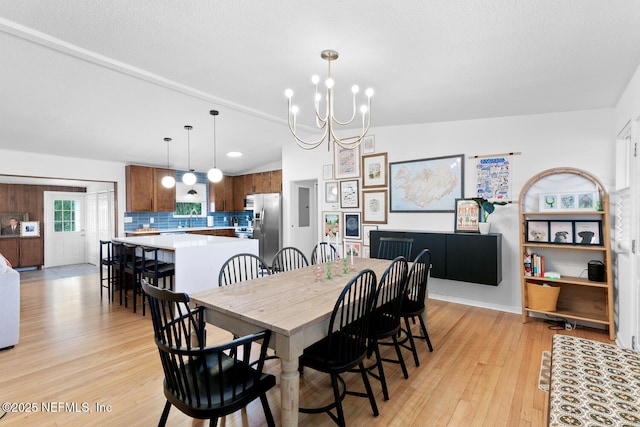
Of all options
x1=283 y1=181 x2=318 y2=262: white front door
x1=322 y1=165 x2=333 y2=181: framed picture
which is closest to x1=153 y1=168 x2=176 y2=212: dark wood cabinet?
x1=283 y1=181 x2=318 y2=262: white front door

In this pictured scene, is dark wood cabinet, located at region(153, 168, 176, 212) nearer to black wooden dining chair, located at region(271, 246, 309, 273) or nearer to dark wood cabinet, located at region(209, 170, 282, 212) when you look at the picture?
dark wood cabinet, located at region(209, 170, 282, 212)

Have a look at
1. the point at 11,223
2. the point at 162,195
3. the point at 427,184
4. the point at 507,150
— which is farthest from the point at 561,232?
the point at 11,223

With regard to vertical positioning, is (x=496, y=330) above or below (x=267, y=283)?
below

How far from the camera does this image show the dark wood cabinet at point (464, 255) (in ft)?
11.8

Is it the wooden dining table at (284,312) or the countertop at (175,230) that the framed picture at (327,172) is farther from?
the countertop at (175,230)

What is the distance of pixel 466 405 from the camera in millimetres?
2047

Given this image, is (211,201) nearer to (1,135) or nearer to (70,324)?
(1,135)

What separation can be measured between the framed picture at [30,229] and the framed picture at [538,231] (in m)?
9.22

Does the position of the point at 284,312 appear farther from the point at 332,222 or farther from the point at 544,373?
the point at 332,222

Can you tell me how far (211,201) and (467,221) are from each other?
5.74 metres

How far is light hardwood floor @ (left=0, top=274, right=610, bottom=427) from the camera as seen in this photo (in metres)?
1.93

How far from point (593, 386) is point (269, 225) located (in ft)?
17.7

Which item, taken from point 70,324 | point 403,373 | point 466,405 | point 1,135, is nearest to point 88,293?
point 70,324

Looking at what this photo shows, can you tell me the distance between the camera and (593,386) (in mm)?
1440
